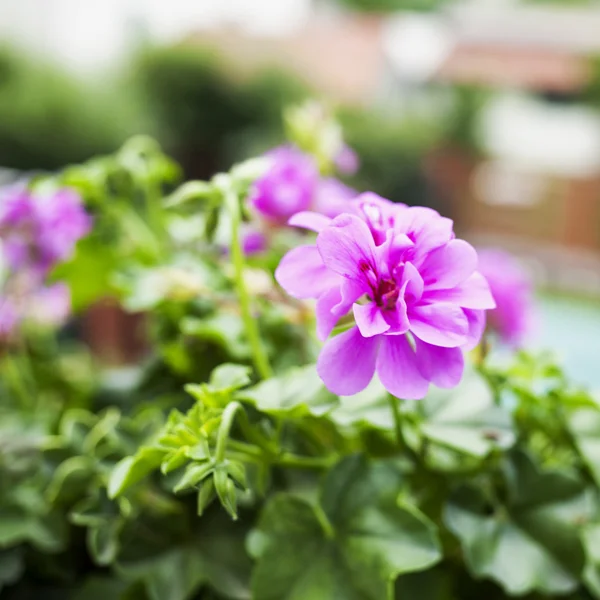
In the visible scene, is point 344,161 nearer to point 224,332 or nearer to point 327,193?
point 327,193

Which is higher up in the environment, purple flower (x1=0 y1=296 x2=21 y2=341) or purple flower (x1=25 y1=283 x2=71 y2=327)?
purple flower (x1=0 y1=296 x2=21 y2=341)

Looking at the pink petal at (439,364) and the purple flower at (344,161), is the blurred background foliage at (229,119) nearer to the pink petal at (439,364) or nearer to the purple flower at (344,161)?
the purple flower at (344,161)

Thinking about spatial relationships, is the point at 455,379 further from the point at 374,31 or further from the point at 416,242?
the point at 374,31

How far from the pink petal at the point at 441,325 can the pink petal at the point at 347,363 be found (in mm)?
21

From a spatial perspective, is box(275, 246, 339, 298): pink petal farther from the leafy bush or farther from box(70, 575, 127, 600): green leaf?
the leafy bush

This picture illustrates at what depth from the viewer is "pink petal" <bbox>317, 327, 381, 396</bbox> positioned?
30 cm

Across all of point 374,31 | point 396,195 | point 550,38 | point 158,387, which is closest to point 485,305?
point 158,387

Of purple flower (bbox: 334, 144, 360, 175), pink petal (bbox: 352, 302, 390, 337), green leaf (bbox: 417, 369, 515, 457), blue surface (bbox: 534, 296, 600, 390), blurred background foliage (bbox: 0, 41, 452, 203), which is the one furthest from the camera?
blurred background foliage (bbox: 0, 41, 452, 203)

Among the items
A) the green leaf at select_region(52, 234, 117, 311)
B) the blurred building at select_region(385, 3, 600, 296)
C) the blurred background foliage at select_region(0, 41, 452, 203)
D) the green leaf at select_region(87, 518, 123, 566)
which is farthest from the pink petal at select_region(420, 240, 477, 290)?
the blurred background foliage at select_region(0, 41, 452, 203)

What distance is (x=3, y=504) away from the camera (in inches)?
18.0

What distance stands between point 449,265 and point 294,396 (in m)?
0.10

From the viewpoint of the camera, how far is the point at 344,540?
38cm

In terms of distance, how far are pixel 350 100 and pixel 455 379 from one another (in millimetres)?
2821

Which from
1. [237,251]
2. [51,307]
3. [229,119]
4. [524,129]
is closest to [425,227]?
[237,251]
